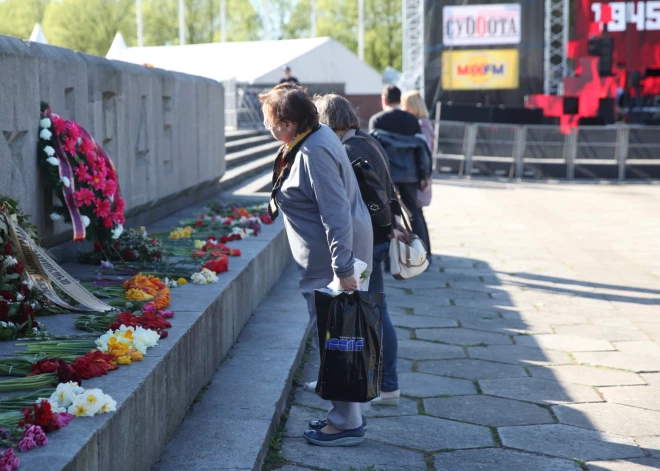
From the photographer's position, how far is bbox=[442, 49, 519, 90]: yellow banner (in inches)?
919

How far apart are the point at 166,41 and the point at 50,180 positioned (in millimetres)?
51514

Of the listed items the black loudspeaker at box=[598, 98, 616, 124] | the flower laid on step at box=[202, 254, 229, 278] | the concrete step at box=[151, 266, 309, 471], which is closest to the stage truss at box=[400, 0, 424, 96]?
the black loudspeaker at box=[598, 98, 616, 124]

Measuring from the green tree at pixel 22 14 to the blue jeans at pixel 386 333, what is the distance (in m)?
56.7

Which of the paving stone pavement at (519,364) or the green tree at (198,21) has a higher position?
the green tree at (198,21)

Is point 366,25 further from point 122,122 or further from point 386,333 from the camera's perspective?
point 386,333

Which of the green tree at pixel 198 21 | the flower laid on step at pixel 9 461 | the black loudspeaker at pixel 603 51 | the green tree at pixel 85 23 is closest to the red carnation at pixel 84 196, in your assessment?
the flower laid on step at pixel 9 461

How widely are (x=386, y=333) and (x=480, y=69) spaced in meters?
19.9

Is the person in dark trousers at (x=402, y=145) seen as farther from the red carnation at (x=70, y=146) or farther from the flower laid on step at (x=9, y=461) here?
the flower laid on step at (x=9, y=461)

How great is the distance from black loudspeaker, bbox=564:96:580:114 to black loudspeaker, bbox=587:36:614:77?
0.86 metres

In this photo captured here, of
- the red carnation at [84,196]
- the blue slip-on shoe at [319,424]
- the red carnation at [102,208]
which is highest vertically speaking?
the red carnation at [84,196]

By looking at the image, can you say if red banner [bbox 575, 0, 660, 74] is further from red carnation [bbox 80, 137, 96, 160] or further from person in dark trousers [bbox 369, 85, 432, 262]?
red carnation [bbox 80, 137, 96, 160]

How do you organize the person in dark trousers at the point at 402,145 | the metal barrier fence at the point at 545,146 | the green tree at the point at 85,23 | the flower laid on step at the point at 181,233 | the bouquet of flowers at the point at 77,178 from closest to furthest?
the bouquet of flowers at the point at 77,178 → the flower laid on step at the point at 181,233 → the person in dark trousers at the point at 402,145 → the metal barrier fence at the point at 545,146 → the green tree at the point at 85,23

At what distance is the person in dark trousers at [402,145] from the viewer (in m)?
7.40

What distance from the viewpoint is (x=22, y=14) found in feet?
188
